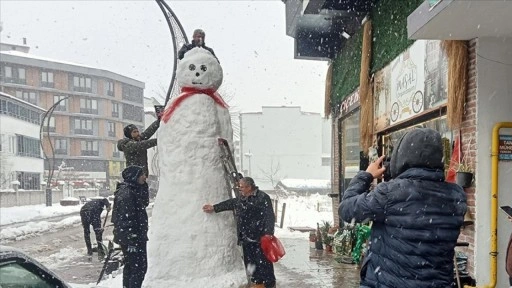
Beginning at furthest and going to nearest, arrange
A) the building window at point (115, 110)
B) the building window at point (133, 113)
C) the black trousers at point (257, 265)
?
the building window at point (133, 113) → the building window at point (115, 110) → the black trousers at point (257, 265)

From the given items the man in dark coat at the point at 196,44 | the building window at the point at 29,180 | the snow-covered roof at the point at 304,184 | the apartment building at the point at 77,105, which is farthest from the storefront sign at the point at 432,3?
the apartment building at the point at 77,105

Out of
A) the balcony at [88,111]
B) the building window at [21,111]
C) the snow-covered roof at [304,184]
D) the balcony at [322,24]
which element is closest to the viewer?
the balcony at [322,24]

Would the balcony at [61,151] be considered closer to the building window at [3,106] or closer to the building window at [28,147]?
the building window at [28,147]

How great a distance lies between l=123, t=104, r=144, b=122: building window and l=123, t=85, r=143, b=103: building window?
4.27 feet

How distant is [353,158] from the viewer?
12.3 meters

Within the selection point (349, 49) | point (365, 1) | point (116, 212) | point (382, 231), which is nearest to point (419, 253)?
point (382, 231)

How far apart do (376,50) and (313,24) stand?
11.5ft

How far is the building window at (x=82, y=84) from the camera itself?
2896 inches

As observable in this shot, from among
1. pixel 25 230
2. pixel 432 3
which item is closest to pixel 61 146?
pixel 25 230

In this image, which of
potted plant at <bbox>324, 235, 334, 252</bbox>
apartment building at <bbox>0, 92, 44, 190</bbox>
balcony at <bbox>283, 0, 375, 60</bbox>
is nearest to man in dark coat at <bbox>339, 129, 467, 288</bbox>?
balcony at <bbox>283, 0, 375, 60</bbox>

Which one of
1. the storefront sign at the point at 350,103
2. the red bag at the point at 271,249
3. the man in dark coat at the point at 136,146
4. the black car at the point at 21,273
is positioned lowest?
the red bag at the point at 271,249

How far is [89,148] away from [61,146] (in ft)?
13.4

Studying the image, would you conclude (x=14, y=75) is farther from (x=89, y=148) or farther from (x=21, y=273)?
(x=21, y=273)

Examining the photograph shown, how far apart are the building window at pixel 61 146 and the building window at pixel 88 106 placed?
5.39m
